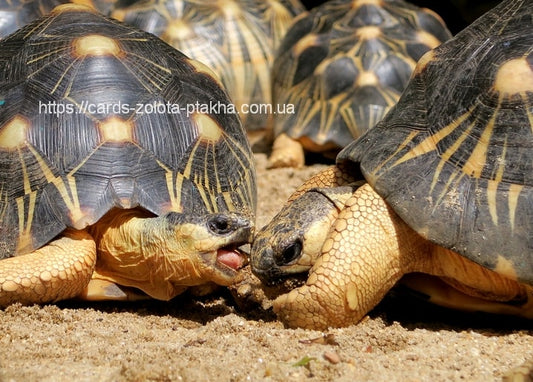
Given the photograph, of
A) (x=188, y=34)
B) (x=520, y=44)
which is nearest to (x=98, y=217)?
(x=520, y=44)

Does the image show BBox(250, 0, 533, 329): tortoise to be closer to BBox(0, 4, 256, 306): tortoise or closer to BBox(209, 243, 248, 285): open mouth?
BBox(209, 243, 248, 285): open mouth

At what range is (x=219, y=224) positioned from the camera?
11.9 ft

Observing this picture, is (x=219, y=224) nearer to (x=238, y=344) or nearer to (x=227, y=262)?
(x=227, y=262)

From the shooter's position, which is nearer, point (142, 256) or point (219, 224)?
point (219, 224)

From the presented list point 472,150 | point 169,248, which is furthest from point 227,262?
point 472,150

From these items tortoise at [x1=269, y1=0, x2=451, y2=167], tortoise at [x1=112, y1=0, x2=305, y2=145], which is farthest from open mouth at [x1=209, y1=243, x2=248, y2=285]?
tortoise at [x1=112, y1=0, x2=305, y2=145]

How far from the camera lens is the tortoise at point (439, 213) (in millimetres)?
3453

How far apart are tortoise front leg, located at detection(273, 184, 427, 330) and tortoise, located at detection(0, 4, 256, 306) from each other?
341 millimetres

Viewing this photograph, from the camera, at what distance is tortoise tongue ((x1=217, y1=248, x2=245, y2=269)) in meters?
3.69

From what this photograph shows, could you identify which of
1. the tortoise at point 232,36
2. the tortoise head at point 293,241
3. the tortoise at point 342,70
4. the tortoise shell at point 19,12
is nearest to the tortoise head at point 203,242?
the tortoise head at point 293,241

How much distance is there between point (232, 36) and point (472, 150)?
3631 mm

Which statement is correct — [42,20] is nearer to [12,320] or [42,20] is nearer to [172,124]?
[172,124]

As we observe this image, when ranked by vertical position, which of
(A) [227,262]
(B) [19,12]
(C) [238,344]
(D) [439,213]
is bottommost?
(C) [238,344]

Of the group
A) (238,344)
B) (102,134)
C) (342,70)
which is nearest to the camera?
(238,344)
